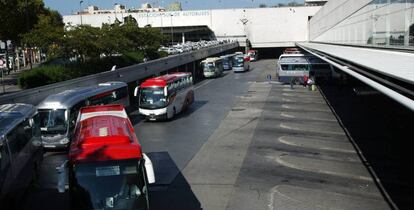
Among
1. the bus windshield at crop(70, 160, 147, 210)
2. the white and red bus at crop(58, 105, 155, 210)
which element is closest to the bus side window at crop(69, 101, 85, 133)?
the white and red bus at crop(58, 105, 155, 210)

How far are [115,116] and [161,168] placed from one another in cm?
578

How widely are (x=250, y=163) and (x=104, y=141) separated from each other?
33.7 ft

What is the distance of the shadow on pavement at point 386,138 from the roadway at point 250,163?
630 mm

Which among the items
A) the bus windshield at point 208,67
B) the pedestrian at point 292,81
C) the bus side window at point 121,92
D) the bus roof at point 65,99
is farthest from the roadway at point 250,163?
the bus windshield at point 208,67

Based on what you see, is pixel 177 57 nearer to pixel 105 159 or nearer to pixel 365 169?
pixel 365 169

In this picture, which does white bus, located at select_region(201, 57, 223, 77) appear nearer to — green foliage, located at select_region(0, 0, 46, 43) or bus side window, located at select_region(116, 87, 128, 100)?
green foliage, located at select_region(0, 0, 46, 43)

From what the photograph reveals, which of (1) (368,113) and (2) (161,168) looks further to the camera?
(1) (368,113)

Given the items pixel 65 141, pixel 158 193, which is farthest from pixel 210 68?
pixel 158 193

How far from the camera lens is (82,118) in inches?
704

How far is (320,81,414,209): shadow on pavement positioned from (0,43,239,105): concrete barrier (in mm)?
16572

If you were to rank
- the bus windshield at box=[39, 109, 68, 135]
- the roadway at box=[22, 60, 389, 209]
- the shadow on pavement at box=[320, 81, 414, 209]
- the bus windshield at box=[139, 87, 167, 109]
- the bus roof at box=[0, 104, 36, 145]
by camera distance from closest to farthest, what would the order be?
the bus roof at box=[0, 104, 36, 145] → the roadway at box=[22, 60, 389, 209] → the shadow on pavement at box=[320, 81, 414, 209] → the bus windshield at box=[39, 109, 68, 135] → the bus windshield at box=[139, 87, 167, 109]

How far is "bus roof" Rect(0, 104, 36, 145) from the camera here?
54.0 ft

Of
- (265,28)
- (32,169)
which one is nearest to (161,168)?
(32,169)

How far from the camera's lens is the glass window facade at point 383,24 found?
2266 cm
